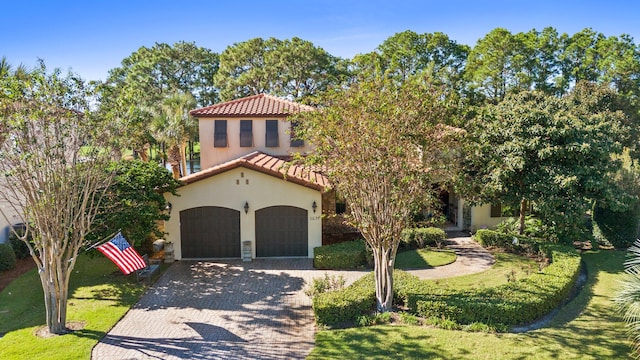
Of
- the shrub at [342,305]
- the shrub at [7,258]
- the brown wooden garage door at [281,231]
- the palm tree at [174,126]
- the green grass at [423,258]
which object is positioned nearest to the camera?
the shrub at [342,305]

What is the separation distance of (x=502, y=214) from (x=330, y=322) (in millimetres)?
15403

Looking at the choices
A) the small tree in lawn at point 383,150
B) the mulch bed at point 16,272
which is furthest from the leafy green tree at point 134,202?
the small tree in lawn at point 383,150

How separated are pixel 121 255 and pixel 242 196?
680cm

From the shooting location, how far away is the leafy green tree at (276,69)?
42656 millimetres

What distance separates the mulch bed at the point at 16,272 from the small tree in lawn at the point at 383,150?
13.0 m

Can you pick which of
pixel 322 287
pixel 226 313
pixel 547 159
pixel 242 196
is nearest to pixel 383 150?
pixel 322 287

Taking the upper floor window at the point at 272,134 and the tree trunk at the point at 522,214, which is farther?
the upper floor window at the point at 272,134

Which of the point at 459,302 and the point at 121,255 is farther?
the point at 121,255

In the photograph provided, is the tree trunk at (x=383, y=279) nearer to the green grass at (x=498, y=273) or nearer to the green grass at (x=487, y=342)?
the green grass at (x=487, y=342)

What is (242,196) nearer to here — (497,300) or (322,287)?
(322,287)

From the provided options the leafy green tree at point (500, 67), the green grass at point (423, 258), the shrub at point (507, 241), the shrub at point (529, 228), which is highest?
the leafy green tree at point (500, 67)

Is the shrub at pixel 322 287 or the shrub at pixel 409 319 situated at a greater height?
the shrub at pixel 322 287

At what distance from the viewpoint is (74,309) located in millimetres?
13234

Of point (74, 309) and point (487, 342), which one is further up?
point (74, 309)
